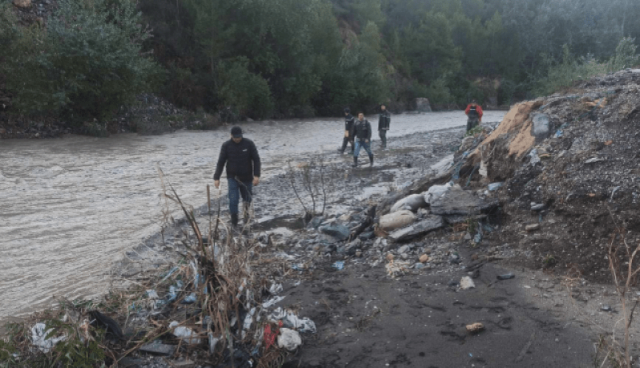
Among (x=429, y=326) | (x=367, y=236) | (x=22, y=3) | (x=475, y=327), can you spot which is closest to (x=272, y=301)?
(x=429, y=326)

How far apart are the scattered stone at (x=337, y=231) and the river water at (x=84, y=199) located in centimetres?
285

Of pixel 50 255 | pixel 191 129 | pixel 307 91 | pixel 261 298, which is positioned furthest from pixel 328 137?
pixel 261 298

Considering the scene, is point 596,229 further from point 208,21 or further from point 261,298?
point 208,21

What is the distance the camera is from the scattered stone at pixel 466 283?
4.78 m

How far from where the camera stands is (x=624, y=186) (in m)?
5.43

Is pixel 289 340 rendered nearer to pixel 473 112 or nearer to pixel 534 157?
pixel 534 157

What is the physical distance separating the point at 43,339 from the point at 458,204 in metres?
4.95

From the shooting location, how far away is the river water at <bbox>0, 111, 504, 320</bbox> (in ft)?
19.6

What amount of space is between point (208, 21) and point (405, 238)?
79.4 feet

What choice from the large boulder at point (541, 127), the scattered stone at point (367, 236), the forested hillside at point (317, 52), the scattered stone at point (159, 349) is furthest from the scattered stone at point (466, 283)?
the forested hillside at point (317, 52)

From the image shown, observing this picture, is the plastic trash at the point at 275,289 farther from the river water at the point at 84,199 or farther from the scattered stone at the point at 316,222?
the scattered stone at the point at 316,222

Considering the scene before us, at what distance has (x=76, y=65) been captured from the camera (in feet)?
61.3

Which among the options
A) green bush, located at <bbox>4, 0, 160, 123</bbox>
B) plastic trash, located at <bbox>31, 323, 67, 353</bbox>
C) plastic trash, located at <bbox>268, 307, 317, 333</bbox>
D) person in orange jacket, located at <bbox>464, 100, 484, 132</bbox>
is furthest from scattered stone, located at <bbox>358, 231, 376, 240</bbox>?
green bush, located at <bbox>4, 0, 160, 123</bbox>

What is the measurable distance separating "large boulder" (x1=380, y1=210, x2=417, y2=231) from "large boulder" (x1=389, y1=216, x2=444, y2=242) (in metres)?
0.19
